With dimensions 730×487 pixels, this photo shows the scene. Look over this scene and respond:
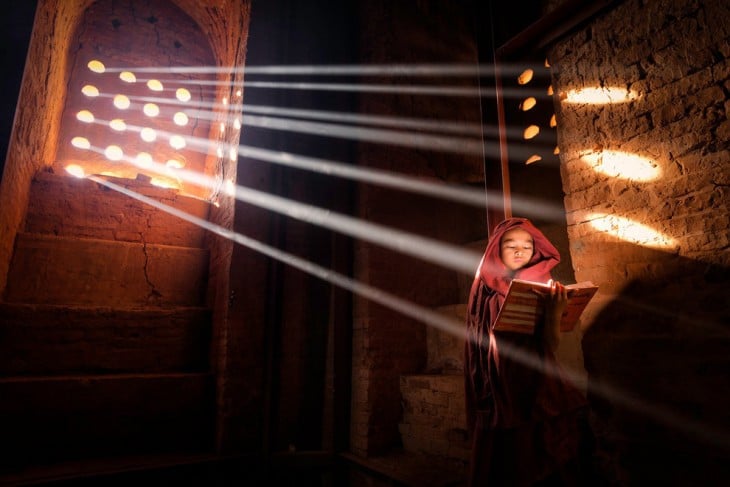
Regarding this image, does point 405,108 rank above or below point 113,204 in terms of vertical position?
above

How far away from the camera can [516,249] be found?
7.73ft

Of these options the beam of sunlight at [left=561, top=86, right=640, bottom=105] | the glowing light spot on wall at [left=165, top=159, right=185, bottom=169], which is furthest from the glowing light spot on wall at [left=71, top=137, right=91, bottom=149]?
the beam of sunlight at [left=561, top=86, right=640, bottom=105]

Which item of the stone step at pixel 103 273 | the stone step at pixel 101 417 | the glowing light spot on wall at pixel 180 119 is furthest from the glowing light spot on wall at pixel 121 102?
the stone step at pixel 101 417

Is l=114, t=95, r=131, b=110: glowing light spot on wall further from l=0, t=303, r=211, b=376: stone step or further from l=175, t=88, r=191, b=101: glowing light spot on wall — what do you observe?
l=0, t=303, r=211, b=376: stone step

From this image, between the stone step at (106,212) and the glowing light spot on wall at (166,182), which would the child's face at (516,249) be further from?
the glowing light spot on wall at (166,182)

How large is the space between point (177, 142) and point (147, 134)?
46 centimetres

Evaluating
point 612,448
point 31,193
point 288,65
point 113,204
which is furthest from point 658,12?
point 31,193

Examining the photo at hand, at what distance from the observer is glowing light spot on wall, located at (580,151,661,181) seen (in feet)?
7.80

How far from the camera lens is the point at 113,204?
5395 mm

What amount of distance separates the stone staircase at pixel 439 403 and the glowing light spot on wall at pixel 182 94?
18.9 ft

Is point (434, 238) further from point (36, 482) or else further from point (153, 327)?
point (36, 482)

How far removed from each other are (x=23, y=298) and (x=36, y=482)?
7.14ft

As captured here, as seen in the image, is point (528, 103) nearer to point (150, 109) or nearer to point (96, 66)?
point (150, 109)

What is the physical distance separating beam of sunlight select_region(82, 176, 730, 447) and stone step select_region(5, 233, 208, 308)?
28.4 inches
